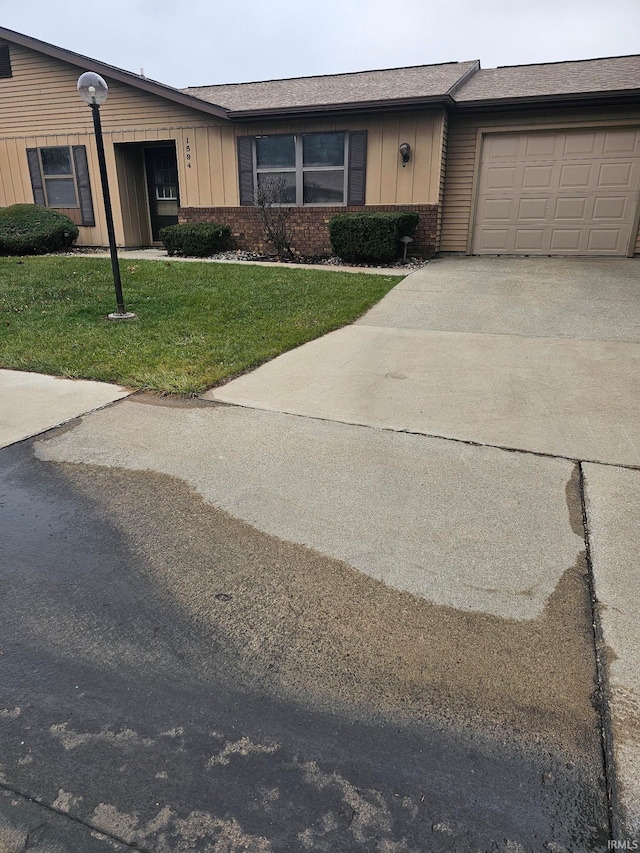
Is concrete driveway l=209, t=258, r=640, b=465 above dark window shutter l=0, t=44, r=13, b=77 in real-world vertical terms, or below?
below

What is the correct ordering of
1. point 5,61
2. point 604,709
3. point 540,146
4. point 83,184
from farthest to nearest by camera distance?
point 83,184
point 5,61
point 540,146
point 604,709

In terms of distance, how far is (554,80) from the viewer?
1216 centimetres

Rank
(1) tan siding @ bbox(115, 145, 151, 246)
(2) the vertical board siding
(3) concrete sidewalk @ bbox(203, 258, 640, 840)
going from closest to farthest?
1. (3) concrete sidewalk @ bbox(203, 258, 640, 840)
2. (2) the vertical board siding
3. (1) tan siding @ bbox(115, 145, 151, 246)

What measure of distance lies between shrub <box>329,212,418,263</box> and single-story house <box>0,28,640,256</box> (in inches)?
36.4

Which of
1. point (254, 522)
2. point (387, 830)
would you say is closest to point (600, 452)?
point (254, 522)

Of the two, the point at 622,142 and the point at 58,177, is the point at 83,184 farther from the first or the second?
the point at 622,142

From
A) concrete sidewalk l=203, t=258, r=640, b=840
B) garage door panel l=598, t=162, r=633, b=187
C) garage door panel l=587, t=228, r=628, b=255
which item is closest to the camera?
concrete sidewalk l=203, t=258, r=640, b=840

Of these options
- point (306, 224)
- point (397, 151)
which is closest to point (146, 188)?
point (306, 224)

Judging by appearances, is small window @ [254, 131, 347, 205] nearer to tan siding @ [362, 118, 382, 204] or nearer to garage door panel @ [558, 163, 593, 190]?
tan siding @ [362, 118, 382, 204]

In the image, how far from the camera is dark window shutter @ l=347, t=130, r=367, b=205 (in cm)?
1181

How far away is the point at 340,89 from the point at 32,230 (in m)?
7.61

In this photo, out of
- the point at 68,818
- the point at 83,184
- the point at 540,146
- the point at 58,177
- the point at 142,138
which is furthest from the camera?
the point at 58,177

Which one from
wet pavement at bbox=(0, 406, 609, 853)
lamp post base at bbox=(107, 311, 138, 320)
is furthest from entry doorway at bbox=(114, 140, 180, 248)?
wet pavement at bbox=(0, 406, 609, 853)

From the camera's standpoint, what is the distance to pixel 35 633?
2.21 meters
